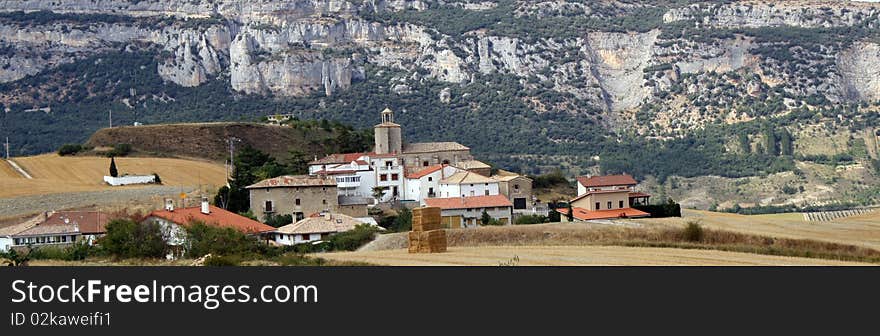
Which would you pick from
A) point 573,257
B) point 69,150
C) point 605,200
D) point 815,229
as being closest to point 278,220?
point 605,200

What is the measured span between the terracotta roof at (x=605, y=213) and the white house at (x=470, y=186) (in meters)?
5.53

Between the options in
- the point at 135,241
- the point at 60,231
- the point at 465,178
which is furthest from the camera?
the point at 465,178

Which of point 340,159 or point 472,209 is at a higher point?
point 340,159

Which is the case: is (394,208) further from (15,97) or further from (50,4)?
(50,4)

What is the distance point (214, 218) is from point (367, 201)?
14.8 meters

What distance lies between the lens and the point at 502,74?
150375mm

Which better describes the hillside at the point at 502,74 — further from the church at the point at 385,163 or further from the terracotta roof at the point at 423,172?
the terracotta roof at the point at 423,172

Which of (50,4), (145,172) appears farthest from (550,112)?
(145,172)

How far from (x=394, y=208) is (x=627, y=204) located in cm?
1033

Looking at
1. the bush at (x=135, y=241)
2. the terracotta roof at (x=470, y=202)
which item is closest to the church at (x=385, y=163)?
the terracotta roof at (x=470, y=202)

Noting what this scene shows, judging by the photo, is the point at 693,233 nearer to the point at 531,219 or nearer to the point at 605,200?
the point at 531,219

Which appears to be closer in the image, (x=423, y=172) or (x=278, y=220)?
(x=278, y=220)

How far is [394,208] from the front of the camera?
2596 inches
